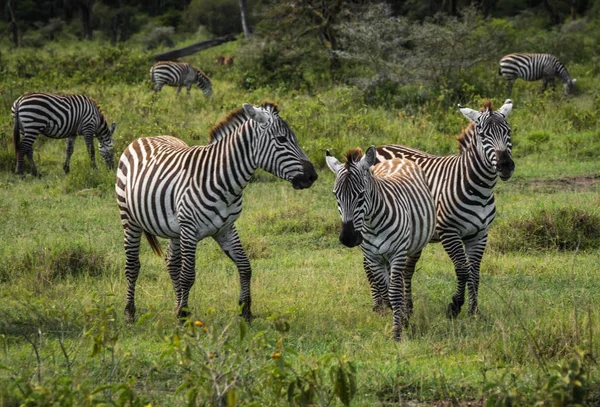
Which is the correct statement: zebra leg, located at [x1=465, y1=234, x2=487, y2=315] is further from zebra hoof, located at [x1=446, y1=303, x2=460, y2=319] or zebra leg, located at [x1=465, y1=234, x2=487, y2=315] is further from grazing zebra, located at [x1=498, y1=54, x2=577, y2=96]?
grazing zebra, located at [x1=498, y1=54, x2=577, y2=96]

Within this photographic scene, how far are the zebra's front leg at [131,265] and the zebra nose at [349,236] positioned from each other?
7.53 ft

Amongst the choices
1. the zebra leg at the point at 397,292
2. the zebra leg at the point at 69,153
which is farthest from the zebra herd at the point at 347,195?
the zebra leg at the point at 69,153

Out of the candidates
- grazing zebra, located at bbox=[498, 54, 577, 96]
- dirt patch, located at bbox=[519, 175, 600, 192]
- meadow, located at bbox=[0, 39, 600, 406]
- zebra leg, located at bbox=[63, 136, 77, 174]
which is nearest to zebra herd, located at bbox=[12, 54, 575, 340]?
meadow, located at bbox=[0, 39, 600, 406]

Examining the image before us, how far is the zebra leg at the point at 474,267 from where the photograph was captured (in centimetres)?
780

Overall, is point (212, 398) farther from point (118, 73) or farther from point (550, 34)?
point (550, 34)

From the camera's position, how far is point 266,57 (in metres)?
21.9

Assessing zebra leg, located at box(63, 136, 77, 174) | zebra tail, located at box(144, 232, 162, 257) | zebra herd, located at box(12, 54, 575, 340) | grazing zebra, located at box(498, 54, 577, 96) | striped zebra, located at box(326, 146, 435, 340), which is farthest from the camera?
grazing zebra, located at box(498, 54, 577, 96)

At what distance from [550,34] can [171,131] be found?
14245 mm

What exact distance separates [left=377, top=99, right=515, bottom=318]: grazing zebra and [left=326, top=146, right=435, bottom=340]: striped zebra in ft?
1.21

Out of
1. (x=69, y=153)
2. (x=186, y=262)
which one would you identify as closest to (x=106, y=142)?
(x=69, y=153)

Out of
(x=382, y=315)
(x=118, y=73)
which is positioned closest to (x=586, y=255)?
(x=382, y=315)

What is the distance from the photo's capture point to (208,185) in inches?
294

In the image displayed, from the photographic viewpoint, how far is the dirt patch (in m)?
12.9

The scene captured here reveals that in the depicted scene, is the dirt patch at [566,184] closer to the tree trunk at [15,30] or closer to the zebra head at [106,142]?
the zebra head at [106,142]
